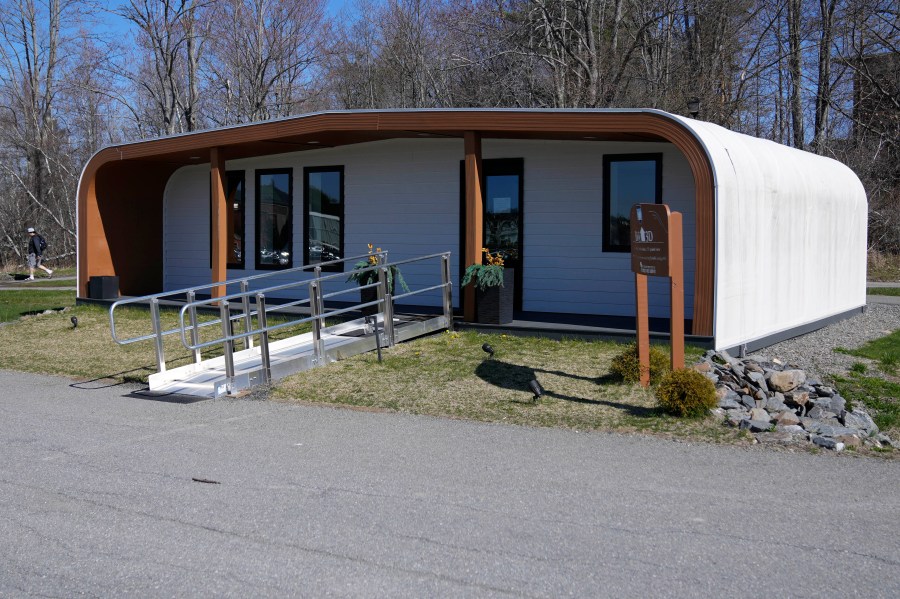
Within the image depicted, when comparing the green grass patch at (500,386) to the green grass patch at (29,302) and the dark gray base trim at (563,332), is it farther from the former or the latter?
the green grass patch at (29,302)

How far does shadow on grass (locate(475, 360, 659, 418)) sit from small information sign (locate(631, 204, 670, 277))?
51.2 inches

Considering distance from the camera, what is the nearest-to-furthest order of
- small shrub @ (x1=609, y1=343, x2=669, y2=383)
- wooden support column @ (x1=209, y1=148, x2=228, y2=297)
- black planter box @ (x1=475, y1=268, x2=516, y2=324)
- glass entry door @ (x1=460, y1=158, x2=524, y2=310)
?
small shrub @ (x1=609, y1=343, x2=669, y2=383) → black planter box @ (x1=475, y1=268, x2=516, y2=324) → glass entry door @ (x1=460, y1=158, x2=524, y2=310) → wooden support column @ (x1=209, y1=148, x2=228, y2=297)

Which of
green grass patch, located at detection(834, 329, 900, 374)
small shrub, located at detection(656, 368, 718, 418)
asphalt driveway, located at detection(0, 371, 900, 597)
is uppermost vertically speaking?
small shrub, located at detection(656, 368, 718, 418)

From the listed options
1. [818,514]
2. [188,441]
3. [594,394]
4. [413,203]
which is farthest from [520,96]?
[818,514]

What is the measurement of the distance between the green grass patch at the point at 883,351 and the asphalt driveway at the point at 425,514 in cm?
460

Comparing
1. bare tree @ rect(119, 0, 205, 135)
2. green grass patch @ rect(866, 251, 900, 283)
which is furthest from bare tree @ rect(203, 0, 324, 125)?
green grass patch @ rect(866, 251, 900, 283)

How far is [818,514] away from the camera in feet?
18.1

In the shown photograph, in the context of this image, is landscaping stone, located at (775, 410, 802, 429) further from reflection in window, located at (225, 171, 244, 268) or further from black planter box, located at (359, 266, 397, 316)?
reflection in window, located at (225, 171, 244, 268)

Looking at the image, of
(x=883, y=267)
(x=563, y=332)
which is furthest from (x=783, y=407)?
(x=883, y=267)

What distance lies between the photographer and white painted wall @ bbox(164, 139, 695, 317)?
13.1m

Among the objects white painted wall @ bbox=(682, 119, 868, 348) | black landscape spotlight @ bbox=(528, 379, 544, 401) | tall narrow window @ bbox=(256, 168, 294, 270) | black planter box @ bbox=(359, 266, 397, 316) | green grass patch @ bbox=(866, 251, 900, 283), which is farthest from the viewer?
green grass patch @ bbox=(866, 251, 900, 283)

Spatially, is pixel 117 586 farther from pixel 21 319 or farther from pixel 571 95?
pixel 571 95

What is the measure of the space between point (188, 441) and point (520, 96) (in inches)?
763

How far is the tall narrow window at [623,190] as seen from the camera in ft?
42.2
